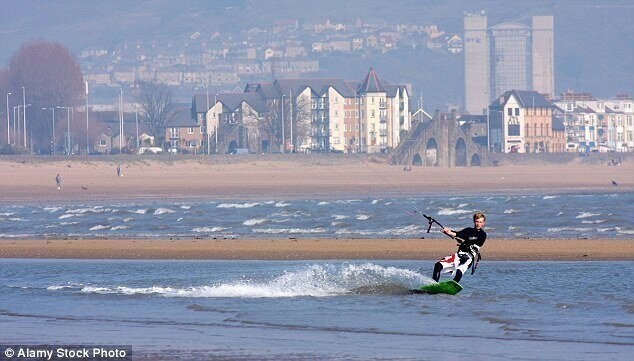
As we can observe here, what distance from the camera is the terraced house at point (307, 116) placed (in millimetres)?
143500

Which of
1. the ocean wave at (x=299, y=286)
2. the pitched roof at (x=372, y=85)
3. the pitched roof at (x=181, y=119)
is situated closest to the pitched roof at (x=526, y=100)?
the pitched roof at (x=372, y=85)

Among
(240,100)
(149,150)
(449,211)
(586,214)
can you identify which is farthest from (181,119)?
(586,214)

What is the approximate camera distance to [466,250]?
22016mm

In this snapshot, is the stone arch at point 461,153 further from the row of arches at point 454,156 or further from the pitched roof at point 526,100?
the pitched roof at point 526,100

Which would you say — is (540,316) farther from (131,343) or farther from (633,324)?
(131,343)

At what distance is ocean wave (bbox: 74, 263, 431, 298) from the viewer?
23531mm


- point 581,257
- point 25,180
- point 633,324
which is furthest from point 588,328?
point 25,180

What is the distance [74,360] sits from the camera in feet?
53.2

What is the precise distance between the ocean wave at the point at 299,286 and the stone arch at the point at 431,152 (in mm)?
106072

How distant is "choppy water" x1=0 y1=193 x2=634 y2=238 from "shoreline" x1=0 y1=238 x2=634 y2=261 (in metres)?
2.84

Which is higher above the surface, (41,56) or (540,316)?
(41,56)

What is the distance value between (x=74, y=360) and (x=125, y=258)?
A: 15670 millimetres

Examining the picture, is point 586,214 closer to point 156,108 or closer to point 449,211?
point 449,211

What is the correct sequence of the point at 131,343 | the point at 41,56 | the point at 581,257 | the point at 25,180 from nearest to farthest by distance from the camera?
the point at 131,343
the point at 581,257
the point at 25,180
the point at 41,56
